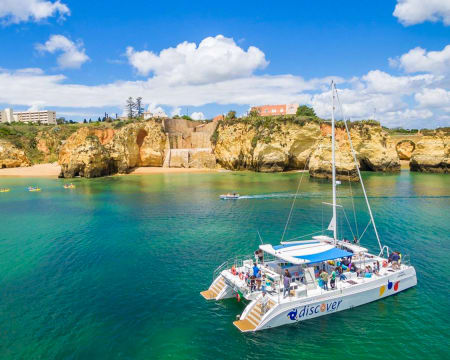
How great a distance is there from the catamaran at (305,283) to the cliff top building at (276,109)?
89531 mm

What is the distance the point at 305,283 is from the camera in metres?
17.8

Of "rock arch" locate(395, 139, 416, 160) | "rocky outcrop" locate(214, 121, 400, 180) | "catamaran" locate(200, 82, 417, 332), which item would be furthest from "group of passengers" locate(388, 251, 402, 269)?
"rock arch" locate(395, 139, 416, 160)

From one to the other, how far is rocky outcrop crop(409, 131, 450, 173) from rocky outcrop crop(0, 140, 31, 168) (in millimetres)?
105999

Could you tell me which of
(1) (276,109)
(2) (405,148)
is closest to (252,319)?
(1) (276,109)

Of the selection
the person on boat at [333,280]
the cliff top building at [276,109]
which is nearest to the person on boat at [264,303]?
the person on boat at [333,280]

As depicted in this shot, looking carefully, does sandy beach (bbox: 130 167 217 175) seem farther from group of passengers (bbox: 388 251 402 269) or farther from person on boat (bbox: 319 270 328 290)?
person on boat (bbox: 319 270 328 290)

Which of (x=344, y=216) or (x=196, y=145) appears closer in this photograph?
(x=344, y=216)

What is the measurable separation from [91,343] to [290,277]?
9859mm

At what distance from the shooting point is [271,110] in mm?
107625

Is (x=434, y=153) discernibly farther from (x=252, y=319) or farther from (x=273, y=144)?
(x=252, y=319)

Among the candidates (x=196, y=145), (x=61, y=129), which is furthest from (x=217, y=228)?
(x=61, y=129)

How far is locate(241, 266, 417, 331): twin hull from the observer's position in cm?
1583

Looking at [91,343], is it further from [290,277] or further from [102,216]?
[102,216]

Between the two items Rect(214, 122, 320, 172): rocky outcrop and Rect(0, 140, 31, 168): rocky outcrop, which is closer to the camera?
Rect(214, 122, 320, 172): rocky outcrop
